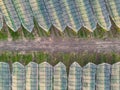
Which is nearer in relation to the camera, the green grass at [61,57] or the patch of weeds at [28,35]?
the green grass at [61,57]

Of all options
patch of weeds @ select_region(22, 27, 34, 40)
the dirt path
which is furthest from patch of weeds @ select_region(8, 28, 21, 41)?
patch of weeds @ select_region(22, 27, 34, 40)

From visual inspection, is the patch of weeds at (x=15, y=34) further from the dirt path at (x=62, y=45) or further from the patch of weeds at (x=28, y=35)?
the patch of weeds at (x=28, y=35)

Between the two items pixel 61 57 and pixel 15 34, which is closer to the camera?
pixel 61 57

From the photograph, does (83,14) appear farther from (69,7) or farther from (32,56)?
(32,56)

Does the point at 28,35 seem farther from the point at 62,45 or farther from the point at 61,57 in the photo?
the point at 61,57

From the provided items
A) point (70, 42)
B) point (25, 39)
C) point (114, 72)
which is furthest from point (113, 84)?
point (25, 39)

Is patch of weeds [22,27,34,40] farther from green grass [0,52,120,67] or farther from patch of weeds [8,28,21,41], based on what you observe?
green grass [0,52,120,67]

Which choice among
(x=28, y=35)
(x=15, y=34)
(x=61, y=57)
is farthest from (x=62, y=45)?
(x=15, y=34)

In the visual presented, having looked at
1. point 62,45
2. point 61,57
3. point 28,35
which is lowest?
point 61,57

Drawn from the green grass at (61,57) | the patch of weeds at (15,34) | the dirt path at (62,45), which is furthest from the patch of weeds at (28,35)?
the green grass at (61,57)
